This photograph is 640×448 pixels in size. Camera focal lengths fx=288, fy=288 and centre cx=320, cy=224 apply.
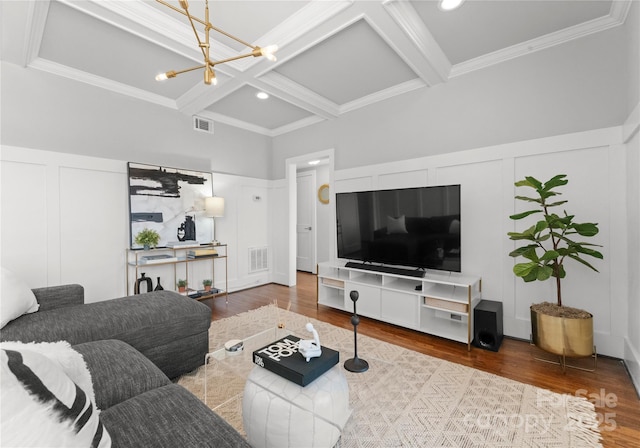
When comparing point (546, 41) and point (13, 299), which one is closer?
point (13, 299)

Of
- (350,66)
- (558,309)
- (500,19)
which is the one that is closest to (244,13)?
(350,66)

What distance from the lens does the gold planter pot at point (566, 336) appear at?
2.18 metres

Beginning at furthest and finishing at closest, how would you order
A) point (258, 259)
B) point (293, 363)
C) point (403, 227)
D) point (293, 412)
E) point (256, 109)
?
point (258, 259)
point (256, 109)
point (403, 227)
point (293, 363)
point (293, 412)

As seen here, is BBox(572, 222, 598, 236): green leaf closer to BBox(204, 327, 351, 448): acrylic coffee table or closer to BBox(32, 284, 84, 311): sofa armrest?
BBox(204, 327, 351, 448): acrylic coffee table

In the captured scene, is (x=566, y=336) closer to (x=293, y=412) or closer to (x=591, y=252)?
(x=591, y=252)

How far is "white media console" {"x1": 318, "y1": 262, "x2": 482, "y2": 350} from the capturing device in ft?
9.07

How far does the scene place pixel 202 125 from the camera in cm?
432

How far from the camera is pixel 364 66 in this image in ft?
10.3

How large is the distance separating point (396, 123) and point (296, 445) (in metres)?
3.50

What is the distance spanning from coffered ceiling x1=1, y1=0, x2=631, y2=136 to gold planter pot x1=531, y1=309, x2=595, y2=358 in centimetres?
245

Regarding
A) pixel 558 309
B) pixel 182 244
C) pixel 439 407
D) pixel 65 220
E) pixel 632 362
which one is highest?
pixel 65 220

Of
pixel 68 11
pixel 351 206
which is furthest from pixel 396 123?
pixel 68 11

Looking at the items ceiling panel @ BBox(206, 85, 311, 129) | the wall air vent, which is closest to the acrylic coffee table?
ceiling panel @ BBox(206, 85, 311, 129)

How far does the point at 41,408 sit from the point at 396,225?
122 inches
